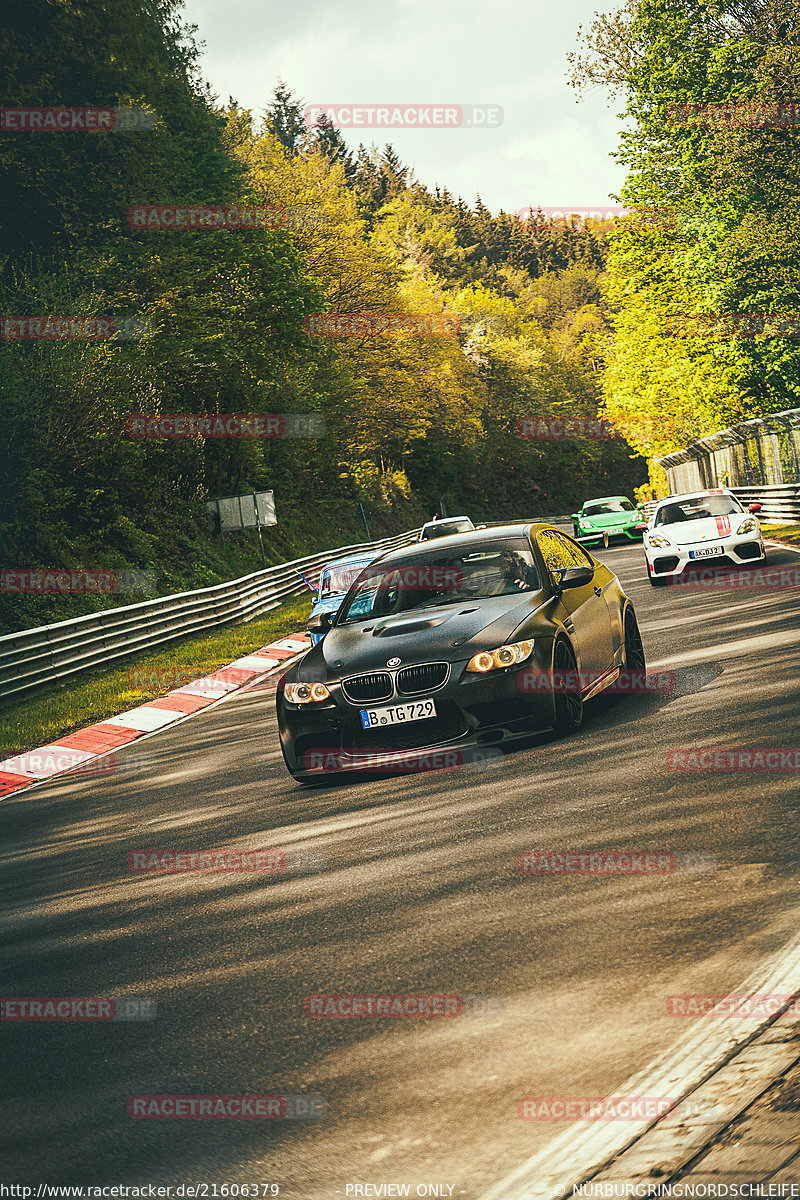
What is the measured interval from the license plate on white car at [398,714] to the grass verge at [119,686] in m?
7.62

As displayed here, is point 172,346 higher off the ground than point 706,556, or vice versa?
point 172,346

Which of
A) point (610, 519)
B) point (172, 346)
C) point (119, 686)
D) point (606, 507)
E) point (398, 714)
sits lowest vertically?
point (119, 686)

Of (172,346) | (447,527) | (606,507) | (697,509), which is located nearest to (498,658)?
(697,509)

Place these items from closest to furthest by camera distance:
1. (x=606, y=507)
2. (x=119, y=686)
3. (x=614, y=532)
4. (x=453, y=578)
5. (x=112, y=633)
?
(x=453, y=578) < (x=119, y=686) < (x=112, y=633) < (x=614, y=532) < (x=606, y=507)

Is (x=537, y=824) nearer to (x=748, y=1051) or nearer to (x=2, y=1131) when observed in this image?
(x=748, y=1051)

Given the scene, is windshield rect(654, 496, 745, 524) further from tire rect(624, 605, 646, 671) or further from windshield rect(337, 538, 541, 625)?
windshield rect(337, 538, 541, 625)

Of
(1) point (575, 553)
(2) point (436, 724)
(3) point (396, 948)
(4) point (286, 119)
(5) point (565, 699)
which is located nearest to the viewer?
(3) point (396, 948)

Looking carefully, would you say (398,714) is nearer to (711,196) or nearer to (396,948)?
(396,948)

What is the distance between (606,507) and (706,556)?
1787 cm

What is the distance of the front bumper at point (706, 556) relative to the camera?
744 inches

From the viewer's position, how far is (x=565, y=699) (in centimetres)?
817

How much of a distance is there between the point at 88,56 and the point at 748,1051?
119ft

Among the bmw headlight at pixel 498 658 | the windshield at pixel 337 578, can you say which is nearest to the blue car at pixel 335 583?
the windshield at pixel 337 578

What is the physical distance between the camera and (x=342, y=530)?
55656 mm
